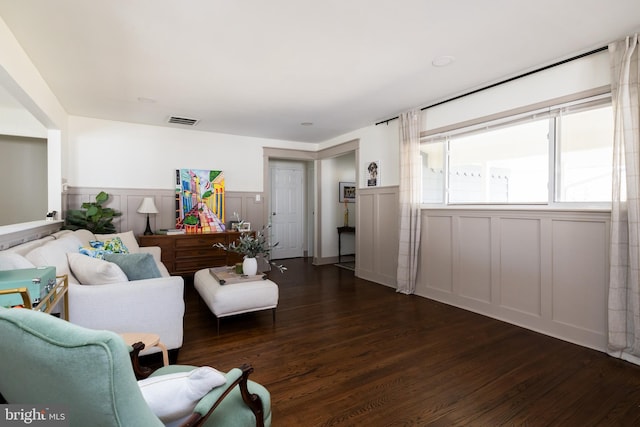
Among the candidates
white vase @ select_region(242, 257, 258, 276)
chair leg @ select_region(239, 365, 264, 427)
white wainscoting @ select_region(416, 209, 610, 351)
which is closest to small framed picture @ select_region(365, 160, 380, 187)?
white wainscoting @ select_region(416, 209, 610, 351)

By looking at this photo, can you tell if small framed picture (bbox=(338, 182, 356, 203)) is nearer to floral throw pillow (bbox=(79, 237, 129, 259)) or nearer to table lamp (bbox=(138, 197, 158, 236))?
table lamp (bbox=(138, 197, 158, 236))

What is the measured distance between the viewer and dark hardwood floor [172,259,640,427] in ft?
5.98

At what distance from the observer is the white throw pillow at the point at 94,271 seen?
7.28 ft

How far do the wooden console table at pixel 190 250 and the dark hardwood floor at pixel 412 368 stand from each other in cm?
142

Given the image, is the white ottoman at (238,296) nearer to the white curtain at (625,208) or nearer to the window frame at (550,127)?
the window frame at (550,127)

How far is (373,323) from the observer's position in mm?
3223

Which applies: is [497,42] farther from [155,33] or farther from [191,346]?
[191,346]

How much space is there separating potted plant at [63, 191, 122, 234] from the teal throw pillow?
7.26 feet

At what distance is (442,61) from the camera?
2.84 meters

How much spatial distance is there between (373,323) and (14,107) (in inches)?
225

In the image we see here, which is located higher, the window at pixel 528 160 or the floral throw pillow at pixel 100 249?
the window at pixel 528 160

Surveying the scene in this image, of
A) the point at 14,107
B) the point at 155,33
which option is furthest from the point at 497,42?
the point at 14,107

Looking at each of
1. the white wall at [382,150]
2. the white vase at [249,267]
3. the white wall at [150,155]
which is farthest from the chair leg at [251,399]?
the white wall at [150,155]

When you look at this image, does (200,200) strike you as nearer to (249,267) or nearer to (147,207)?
(147,207)
